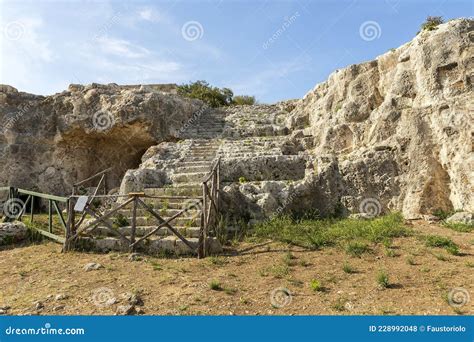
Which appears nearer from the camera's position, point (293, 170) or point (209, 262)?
point (209, 262)

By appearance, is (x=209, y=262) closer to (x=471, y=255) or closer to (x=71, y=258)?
(x=71, y=258)

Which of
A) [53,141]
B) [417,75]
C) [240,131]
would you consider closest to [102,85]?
[53,141]

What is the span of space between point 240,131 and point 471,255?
37.3 ft

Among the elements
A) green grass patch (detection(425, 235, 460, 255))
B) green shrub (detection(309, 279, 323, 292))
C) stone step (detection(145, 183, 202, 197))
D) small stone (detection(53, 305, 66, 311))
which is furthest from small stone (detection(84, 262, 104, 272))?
green grass patch (detection(425, 235, 460, 255))

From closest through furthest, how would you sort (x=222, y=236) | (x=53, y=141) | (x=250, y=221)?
(x=222, y=236) → (x=250, y=221) → (x=53, y=141)

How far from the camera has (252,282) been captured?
6.26 metres

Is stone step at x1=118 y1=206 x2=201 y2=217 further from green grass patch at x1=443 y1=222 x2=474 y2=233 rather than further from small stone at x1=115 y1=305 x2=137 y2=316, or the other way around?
green grass patch at x1=443 y1=222 x2=474 y2=233

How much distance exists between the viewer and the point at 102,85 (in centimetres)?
1709

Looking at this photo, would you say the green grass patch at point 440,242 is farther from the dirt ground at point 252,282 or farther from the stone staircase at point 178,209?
the stone staircase at point 178,209

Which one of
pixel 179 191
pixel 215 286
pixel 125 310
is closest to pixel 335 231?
pixel 215 286

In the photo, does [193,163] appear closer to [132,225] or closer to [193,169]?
[193,169]

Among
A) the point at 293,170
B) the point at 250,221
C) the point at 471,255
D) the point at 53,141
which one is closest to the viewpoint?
the point at 471,255

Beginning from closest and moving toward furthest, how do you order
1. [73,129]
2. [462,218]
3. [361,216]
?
[462,218], [361,216], [73,129]

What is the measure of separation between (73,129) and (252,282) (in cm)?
1321
